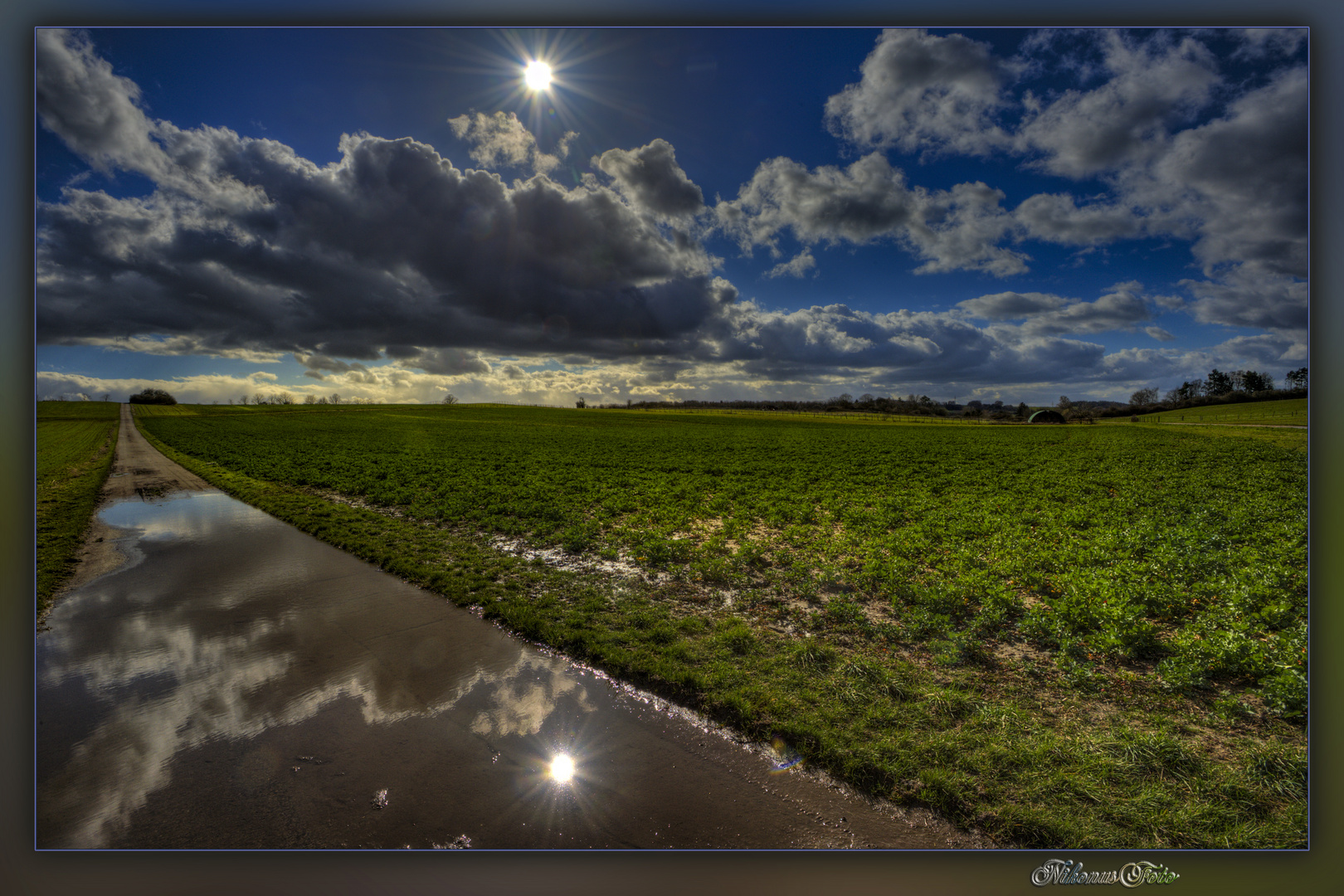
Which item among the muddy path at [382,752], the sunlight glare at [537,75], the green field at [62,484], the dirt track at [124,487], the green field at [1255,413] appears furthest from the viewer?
the dirt track at [124,487]

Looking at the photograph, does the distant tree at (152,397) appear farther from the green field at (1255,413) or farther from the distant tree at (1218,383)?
the distant tree at (1218,383)

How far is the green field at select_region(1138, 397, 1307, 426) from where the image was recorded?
211 inches

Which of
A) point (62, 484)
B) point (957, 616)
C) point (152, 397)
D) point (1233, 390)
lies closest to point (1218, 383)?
point (1233, 390)

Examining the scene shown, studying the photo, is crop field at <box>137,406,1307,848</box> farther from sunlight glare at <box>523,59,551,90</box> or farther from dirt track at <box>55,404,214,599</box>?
sunlight glare at <box>523,59,551,90</box>

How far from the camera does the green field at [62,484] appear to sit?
677 cm

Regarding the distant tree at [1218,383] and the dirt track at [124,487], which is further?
the dirt track at [124,487]

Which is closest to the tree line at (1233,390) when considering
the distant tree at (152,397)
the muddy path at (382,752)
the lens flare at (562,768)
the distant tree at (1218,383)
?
the distant tree at (1218,383)

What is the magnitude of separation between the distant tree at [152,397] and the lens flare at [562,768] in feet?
35.3

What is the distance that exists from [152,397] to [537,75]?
10.8 m

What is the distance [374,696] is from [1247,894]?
8.64m

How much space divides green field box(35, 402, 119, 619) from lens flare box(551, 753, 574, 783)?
6.41 m

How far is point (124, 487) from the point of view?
Answer: 19.1m

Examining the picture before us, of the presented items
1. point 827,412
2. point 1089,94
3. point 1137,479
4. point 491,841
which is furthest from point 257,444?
point 827,412

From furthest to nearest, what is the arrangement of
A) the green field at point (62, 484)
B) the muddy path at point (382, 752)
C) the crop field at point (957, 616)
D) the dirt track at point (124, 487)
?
the dirt track at point (124, 487)
the green field at point (62, 484)
the crop field at point (957, 616)
the muddy path at point (382, 752)
